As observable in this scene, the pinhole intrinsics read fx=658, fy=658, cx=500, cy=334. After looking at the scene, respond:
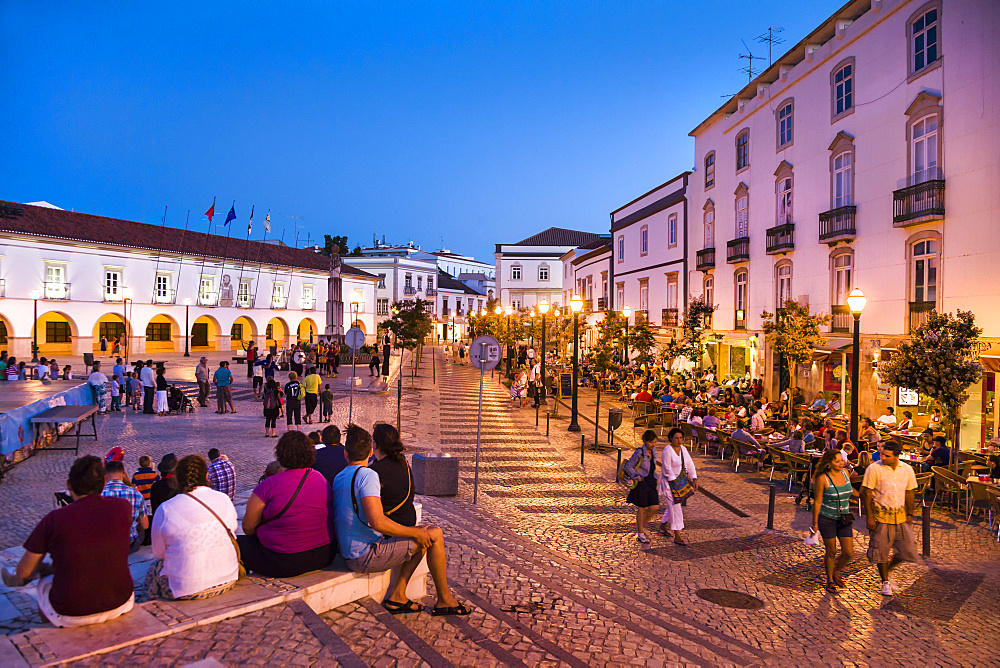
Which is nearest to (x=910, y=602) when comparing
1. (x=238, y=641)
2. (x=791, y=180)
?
(x=238, y=641)

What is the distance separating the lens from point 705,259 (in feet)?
94.4

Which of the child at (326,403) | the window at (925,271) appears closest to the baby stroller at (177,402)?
the child at (326,403)

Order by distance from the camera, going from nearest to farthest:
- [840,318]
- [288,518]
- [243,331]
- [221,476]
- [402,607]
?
[288,518], [402,607], [221,476], [840,318], [243,331]

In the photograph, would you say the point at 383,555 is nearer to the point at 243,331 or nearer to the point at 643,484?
the point at 643,484

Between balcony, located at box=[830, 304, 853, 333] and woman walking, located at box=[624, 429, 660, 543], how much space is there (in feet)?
43.0

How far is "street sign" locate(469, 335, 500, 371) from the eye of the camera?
11.1 meters

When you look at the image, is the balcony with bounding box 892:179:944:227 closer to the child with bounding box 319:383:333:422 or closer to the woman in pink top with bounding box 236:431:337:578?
the child with bounding box 319:383:333:422

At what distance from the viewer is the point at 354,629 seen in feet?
16.1

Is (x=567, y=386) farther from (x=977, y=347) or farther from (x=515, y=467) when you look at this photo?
(x=977, y=347)

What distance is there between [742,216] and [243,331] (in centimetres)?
4281

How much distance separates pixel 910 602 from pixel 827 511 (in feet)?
4.10

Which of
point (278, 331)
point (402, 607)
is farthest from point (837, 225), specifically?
point (278, 331)

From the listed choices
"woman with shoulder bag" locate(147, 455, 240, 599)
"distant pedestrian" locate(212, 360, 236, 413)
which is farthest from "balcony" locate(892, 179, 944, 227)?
"distant pedestrian" locate(212, 360, 236, 413)

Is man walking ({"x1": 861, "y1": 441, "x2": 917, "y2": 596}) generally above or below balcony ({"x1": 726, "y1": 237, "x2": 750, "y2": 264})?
below
